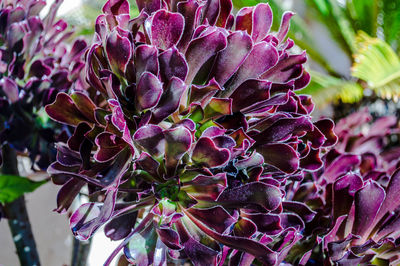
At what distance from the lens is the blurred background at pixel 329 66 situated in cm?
93

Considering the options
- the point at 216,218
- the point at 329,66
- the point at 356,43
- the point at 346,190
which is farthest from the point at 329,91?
the point at 216,218

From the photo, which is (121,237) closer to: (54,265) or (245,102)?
(245,102)

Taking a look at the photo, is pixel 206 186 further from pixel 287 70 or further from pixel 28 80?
pixel 28 80

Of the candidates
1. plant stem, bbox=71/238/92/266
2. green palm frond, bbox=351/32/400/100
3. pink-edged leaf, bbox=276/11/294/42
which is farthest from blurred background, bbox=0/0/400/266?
pink-edged leaf, bbox=276/11/294/42

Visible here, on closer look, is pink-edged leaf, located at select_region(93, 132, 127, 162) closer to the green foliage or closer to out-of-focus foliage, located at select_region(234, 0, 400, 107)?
the green foliage

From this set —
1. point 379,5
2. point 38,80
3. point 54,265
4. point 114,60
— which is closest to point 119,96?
point 114,60

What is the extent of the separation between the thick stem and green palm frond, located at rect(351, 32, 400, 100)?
0.75 meters

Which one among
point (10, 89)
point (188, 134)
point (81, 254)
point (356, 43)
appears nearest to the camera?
point (188, 134)

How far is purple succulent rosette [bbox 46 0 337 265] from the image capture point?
29cm

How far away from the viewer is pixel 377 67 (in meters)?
0.98

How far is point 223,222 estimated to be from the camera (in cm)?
30

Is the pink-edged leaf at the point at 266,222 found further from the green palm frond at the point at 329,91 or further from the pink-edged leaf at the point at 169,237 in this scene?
the green palm frond at the point at 329,91

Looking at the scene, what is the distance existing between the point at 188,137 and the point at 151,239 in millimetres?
95

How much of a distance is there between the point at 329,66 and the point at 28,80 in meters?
1.28
